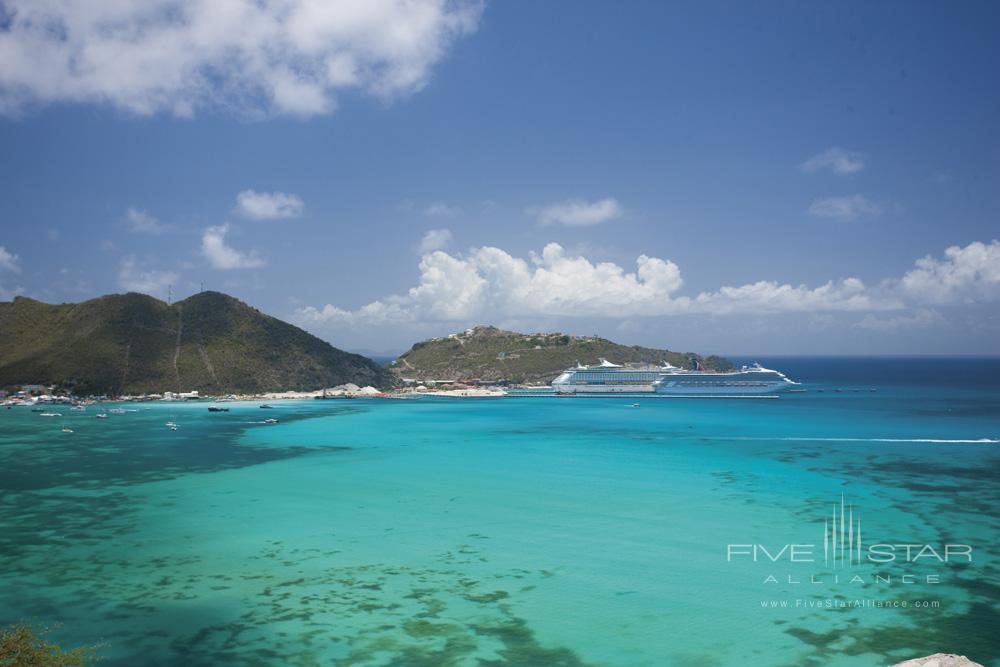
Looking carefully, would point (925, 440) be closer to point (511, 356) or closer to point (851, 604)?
point (851, 604)

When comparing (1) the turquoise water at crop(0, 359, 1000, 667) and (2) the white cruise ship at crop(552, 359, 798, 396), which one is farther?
(2) the white cruise ship at crop(552, 359, 798, 396)

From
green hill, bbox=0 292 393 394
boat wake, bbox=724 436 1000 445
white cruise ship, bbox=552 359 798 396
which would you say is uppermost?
green hill, bbox=0 292 393 394

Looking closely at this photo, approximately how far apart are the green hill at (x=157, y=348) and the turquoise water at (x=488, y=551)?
61.5 m

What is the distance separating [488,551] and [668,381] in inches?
4317

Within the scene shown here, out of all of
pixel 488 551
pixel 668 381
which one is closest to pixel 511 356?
pixel 668 381

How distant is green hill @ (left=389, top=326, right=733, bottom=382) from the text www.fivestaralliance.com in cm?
14313

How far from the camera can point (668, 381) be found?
127 metres

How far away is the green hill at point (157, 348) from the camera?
107m

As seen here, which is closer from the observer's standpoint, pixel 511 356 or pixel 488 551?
pixel 488 551

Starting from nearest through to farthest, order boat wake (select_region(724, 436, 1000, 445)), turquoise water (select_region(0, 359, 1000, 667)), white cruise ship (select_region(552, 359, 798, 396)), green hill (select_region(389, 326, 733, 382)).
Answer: turquoise water (select_region(0, 359, 1000, 667)) → boat wake (select_region(724, 436, 1000, 445)) → white cruise ship (select_region(552, 359, 798, 396)) → green hill (select_region(389, 326, 733, 382))

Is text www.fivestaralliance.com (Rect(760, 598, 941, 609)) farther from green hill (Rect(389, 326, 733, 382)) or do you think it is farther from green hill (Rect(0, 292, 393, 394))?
green hill (Rect(389, 326, 733, 382))

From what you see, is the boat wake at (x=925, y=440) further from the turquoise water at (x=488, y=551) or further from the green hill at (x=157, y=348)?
the green hill at (x=157, y=348)

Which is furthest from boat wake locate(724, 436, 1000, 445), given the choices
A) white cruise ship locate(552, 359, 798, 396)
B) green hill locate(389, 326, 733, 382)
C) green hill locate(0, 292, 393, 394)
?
green hill locate(389, 326, 733, 382)

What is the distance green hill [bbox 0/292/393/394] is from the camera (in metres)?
107
